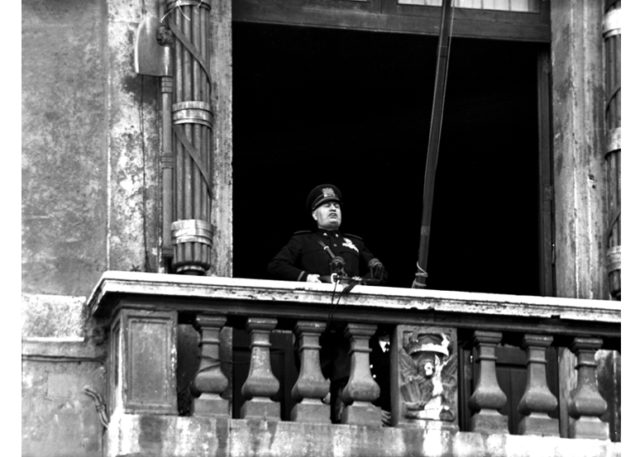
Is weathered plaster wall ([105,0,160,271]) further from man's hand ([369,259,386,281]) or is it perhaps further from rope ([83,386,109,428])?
man's hand ([369,259,386,281])

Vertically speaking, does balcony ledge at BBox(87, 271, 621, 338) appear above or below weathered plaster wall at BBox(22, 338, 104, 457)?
above

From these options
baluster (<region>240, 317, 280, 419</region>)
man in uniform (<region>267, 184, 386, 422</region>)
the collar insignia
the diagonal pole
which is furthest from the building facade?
the collar insignia

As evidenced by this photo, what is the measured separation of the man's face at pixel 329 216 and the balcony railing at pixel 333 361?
1496 millimetres

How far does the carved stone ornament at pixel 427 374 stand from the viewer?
48.7 feet

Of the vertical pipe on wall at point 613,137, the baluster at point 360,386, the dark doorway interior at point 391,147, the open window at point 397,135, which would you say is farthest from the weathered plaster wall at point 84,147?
the vertical pipe on wall at point 613,137

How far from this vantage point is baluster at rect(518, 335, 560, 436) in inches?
590

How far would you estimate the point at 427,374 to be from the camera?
14.9 meters

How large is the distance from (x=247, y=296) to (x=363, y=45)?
387cm

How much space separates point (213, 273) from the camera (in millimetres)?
15430

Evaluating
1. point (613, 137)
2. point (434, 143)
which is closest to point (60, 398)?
point (434, 143)

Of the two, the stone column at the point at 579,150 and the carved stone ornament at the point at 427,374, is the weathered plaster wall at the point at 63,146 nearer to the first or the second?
the carved stone ornament at the point at 427,374

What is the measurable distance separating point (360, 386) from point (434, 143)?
1.77 metres

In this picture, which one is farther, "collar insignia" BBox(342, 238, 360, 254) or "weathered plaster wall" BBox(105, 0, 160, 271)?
"collar insignia" BBox(342, 238, 360, 254)

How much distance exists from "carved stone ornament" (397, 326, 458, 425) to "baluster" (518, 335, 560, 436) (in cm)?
47
